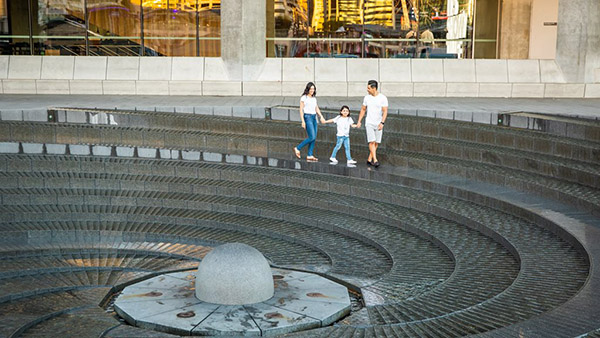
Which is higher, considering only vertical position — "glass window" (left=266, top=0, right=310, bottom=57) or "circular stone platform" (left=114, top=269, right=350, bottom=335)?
"glass window" (left=266, top=0, right=310, bottom=57)

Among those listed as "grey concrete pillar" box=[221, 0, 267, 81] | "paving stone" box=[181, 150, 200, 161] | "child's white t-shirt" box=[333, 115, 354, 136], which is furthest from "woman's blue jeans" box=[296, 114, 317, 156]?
"grey concrete pillar" box=[221, 0, 267, 81]

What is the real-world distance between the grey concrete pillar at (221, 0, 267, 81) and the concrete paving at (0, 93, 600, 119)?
102 centimetres

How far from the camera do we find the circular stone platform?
6.76 m

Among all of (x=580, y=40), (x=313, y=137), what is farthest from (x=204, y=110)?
(x=580, y=40)

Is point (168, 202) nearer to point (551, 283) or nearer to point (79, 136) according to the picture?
point (79, 136)

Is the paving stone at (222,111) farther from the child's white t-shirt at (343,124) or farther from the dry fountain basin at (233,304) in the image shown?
the dry fountain basin at (233,304)

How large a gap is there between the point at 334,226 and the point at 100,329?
179 inches

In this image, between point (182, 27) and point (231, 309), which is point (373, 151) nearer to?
point (231, 309)

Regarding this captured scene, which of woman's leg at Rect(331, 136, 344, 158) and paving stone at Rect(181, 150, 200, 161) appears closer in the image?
woman's leg at Rect(331, 136, 344, 158)

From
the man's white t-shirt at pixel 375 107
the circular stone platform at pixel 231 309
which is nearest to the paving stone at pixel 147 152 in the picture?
the man's white t-shirt at pixel 375 107

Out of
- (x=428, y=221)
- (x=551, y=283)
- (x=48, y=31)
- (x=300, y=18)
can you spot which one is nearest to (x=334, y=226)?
(x=428, y=221)

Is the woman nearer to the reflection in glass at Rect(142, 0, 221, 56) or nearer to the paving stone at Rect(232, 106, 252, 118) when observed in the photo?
the paving stone at Rect(232, 106, 252, 118)

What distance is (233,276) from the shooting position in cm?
711

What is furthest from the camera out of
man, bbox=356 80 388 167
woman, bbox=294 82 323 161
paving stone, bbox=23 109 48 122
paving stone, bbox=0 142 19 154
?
paving stone, bbox=23 109 48 122
